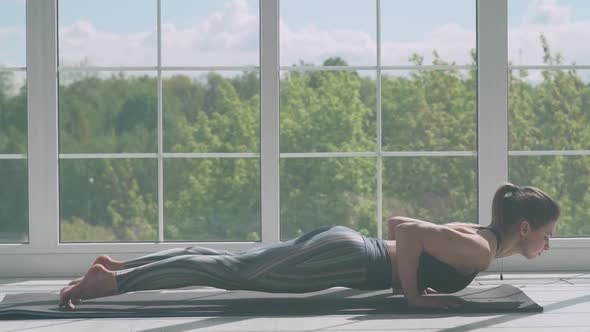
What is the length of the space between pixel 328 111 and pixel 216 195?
8.95 ft

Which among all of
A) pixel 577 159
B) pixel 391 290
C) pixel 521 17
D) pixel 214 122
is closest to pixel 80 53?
pixel 214 122

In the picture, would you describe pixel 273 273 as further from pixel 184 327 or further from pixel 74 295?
pixel 74 295

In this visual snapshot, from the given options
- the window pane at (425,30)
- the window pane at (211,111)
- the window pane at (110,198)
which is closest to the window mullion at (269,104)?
the window pane at (211,111)

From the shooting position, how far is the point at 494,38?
530cm

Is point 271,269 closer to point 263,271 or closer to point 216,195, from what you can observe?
point 263,271

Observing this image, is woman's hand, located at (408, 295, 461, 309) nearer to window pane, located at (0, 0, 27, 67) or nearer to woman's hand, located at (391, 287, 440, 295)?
woman's hand, located at (391, 287, 440, 295)

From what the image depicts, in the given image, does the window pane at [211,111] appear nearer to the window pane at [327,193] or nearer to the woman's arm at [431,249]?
the window pane at [327,193]

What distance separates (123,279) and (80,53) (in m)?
14.5

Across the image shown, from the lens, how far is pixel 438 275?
396 cm

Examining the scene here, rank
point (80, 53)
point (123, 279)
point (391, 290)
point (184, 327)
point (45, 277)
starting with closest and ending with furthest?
point (184, 327), point (123, 279), point (391, 290), point (45, 277), point (80, 53)

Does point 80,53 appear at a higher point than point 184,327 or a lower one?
higher

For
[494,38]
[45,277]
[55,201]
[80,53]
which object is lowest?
[45,277]

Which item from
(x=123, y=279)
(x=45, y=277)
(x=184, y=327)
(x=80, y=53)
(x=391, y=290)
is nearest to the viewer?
(x=184, y=327)

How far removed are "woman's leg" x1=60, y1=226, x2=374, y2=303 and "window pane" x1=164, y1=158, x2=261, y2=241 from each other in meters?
13.7
